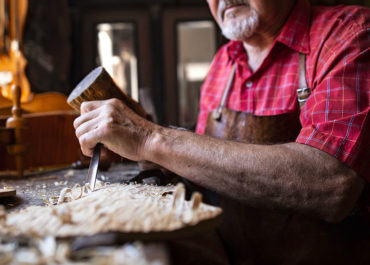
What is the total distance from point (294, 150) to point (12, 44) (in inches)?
108

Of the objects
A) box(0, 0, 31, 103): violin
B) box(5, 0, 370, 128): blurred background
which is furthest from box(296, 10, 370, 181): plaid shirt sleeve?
box(5, 0, 370, 128): blurred background

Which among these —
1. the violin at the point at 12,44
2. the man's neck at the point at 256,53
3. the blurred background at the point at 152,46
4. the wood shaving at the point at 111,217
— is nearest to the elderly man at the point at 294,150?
the man's neck at the point at 256,53

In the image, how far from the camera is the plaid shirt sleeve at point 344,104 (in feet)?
3.32

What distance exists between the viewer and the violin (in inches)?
101

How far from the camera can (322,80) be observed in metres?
1.19

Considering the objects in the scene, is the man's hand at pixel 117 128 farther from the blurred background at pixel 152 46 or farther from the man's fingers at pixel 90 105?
the blurred background at pixel 152 46

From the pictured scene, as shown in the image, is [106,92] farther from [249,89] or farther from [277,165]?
[249,89]

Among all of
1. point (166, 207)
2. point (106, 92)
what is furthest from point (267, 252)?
point (106, 92)

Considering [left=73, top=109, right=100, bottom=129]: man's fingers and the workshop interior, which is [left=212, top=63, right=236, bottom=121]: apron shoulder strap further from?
[left=73, top=109, right=100, bottom=129]: man's fingers

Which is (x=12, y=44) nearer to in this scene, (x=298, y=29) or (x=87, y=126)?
(x=87, y=126)

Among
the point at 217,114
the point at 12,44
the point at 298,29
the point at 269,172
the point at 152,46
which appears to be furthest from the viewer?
the point at 152,46

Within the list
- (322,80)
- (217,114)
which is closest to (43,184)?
(217,114)

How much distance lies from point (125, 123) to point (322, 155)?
0.57m

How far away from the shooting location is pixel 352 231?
111 centimetres
